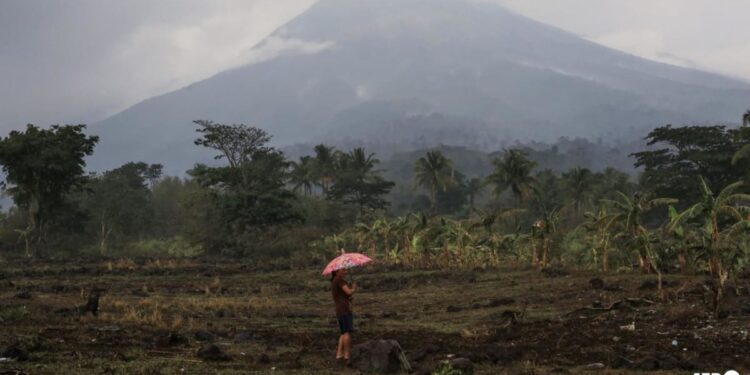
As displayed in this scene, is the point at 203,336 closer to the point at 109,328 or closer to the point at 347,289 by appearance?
the point at 109,328

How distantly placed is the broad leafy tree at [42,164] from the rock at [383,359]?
125ft

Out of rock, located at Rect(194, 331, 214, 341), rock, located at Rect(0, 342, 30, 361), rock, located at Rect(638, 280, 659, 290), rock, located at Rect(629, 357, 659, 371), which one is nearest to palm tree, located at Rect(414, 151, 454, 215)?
rock, located at Rect(638, 280, 659, 290)

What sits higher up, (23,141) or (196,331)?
(23,141)

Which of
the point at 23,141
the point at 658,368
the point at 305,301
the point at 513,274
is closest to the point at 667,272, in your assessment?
the point at 513,274

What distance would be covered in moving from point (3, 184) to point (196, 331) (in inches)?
1533

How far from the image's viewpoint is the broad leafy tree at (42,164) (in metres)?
42.9

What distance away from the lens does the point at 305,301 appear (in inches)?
855

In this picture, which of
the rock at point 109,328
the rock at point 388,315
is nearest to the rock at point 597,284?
the rock at point 388,315

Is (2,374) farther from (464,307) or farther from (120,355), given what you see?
(464,307)

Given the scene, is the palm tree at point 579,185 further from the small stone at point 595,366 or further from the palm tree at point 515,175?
the small stone at point 595,366

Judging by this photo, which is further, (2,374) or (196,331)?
(196,331)

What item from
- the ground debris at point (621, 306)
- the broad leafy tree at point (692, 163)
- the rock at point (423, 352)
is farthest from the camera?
the broad leafy tree at point (692, 163)

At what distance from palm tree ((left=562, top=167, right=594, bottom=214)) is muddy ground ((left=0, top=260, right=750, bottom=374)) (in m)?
46.6

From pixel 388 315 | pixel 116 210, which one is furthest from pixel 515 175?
pixel 388 315
